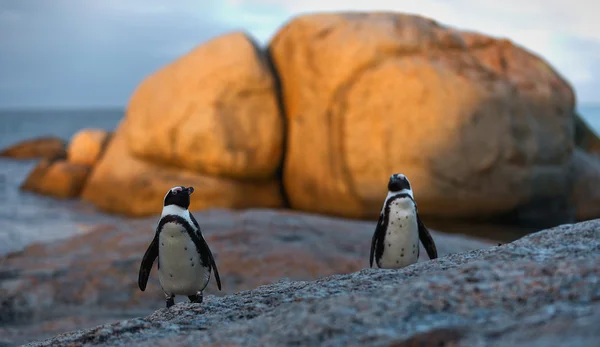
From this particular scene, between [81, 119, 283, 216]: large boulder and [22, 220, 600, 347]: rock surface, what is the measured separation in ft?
27.5

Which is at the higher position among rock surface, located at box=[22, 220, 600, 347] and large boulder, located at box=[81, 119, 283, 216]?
rock surface, located at box=[22, 220, 600, 347]

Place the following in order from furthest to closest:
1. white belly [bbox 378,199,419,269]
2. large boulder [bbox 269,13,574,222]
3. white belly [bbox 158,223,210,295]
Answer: large boulder [bbox 269,13,574,222] → white belly [bbox 378,199,419,269] → white belly [bbox 158,223,210,295]

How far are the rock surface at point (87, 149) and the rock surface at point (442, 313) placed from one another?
12045 mm

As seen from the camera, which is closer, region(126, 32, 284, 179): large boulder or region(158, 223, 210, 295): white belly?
region(158, 223, 210, 295): white belly

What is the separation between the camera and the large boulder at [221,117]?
1038cm

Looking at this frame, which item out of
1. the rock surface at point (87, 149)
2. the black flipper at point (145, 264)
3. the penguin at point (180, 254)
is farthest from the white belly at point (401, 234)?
the rock surface at point (87, 149)

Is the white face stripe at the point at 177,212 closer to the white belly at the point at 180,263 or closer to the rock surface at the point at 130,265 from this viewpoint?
the white belly at the point at 180,263

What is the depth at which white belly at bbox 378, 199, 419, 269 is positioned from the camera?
3326mm

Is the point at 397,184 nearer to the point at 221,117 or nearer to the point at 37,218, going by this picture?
the point at 221,117

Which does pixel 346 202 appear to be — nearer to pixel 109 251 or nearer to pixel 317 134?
pixel 317 134

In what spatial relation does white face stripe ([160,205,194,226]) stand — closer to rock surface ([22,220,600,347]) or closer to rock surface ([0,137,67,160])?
rock surface ([22,220,600,347])

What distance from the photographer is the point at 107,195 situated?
11.4 meters

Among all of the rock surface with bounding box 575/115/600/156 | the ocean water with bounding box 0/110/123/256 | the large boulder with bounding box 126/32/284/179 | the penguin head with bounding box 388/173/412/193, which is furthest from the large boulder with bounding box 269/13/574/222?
the penguin head with bounding box 388/173/412/193

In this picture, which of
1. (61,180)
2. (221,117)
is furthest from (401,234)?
(61,180)
